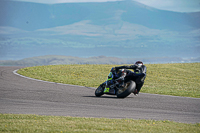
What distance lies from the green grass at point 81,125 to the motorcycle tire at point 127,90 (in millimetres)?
4536

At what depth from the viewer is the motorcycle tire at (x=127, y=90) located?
1271cm

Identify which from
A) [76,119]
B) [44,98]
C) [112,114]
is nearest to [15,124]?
[76,119]

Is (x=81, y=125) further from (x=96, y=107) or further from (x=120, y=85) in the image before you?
(x=120, y=85)

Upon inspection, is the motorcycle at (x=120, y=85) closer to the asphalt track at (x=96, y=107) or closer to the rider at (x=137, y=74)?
the rider at (x=137, y=74)

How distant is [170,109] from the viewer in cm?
1082

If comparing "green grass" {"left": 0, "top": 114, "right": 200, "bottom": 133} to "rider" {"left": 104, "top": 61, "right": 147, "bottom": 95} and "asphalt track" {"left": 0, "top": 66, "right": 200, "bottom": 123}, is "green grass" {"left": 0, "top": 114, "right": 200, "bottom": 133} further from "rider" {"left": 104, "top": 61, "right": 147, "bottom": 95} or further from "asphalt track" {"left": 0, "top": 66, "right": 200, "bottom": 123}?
"rider" {"left": 104, "top": 61, "right": 147, "bottom": 95}

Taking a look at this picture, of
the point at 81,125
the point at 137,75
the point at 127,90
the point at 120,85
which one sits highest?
the point at 137,75

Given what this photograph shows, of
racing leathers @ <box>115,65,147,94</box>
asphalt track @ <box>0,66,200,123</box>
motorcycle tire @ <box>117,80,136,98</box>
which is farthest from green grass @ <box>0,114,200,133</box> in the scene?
racing leathers @ <box>115,65,147,94</box>

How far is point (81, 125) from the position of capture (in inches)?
292

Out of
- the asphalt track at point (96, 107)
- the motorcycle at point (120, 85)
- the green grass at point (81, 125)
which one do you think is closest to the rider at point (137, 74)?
the motorcycle at point (120, 85)

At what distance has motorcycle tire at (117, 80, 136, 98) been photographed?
1271cm

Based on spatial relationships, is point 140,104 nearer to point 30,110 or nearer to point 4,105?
point 30,110

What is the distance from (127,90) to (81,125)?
5.66m

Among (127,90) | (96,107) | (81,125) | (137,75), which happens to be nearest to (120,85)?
(127,90)
